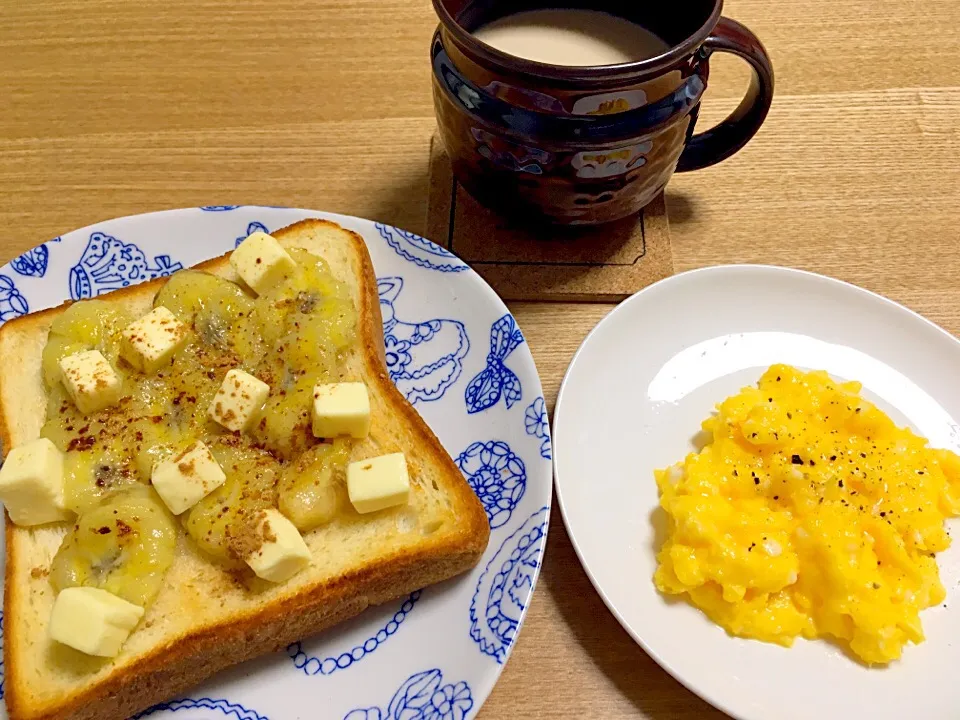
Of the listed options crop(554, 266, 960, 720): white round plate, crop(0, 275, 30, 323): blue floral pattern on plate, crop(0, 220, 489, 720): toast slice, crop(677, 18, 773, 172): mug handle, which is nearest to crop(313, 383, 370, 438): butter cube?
crop(0, 220, 489, 720): toast slice

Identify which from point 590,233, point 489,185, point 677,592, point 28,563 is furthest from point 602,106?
point 28,563

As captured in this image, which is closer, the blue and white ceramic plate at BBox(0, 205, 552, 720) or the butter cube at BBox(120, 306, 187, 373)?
the blue and white ceramic plate at BBox(0, 205, 552, 720)

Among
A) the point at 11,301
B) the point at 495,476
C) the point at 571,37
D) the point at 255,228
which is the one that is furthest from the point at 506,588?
the point at 11,301

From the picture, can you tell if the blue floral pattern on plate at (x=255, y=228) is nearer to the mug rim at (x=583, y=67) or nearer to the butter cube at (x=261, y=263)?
the butter cube at (x=261, y=263)

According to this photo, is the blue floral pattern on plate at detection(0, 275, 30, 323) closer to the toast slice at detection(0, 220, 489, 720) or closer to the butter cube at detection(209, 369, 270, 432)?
the toast slice at detection(0, 220, 489, 720)

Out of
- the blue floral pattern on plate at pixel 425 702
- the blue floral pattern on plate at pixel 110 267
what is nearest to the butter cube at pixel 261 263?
the blue floral pattern on plate at pixel 110 267

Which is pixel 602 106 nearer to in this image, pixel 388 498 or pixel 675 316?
pixel 675 316

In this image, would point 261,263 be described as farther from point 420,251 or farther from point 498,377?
point 498,377
